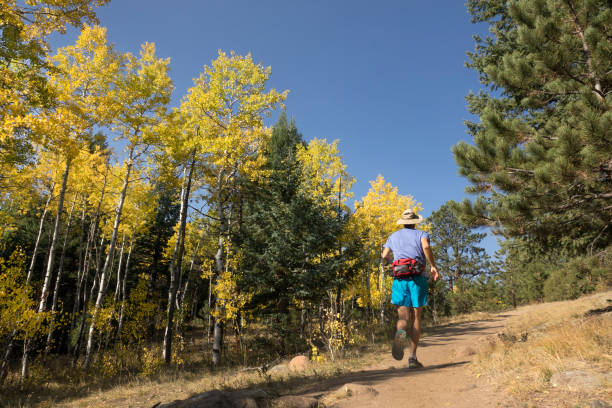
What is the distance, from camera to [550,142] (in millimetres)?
6539

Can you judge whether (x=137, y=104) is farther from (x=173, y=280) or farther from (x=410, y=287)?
(x=410, y=287)

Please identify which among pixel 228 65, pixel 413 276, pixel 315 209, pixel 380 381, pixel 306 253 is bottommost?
pixel 380 381

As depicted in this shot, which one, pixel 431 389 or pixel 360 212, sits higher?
pixel 360 212

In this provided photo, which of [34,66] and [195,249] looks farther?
[195,249]

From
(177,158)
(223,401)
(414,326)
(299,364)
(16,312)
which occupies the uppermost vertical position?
(177,158)

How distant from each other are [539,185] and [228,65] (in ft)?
37.5

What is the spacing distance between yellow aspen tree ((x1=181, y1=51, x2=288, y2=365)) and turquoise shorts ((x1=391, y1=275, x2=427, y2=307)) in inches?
337

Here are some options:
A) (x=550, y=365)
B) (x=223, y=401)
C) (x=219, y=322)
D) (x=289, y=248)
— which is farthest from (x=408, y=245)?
(x=219, y=322)

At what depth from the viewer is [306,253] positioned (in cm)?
1180

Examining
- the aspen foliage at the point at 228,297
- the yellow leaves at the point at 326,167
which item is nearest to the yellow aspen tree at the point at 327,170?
the yellow leaves at the point at 326,167

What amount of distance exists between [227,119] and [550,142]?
10.7 meters

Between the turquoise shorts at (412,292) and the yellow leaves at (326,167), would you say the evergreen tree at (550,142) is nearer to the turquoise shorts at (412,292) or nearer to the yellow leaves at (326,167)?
the turquoise shorts at (412,292)

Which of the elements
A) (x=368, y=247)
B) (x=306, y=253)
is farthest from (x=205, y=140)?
(x=368, y=247)

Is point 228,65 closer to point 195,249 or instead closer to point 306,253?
point 306,253
